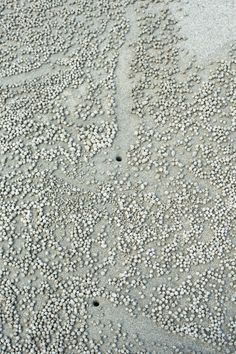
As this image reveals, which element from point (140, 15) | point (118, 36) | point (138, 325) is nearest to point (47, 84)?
point (118, 36)

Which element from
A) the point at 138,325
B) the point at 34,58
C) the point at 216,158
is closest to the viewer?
the point at 138,325

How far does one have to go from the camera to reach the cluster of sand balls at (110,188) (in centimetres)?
252

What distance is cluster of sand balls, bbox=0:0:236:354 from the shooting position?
2.52 metres

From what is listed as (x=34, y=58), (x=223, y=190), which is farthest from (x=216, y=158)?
(x=34, y=58)

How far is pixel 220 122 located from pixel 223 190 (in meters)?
0.43

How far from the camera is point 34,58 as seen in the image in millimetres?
3094

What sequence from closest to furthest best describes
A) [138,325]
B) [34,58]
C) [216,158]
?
[138,325]
[216,158]
[34,58]

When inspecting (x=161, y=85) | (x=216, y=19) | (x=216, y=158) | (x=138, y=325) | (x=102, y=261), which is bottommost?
(x=138, y=325)

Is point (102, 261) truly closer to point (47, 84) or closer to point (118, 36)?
point (47, 84)

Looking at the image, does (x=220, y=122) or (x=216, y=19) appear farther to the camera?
(x=216, y=19)

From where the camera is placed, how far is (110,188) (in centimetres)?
279

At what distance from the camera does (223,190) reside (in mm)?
2811

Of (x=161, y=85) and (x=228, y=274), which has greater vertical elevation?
(x=161, y=85)

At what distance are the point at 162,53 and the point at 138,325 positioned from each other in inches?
65.2
